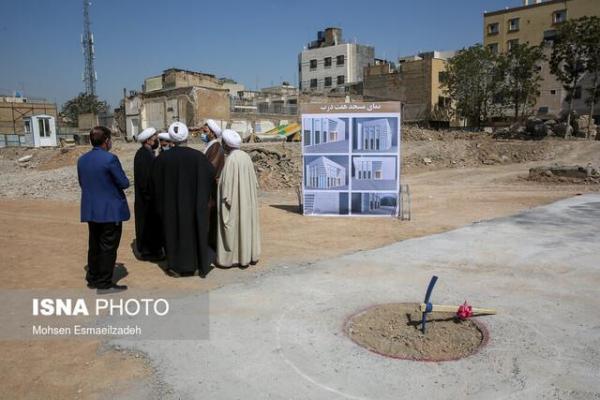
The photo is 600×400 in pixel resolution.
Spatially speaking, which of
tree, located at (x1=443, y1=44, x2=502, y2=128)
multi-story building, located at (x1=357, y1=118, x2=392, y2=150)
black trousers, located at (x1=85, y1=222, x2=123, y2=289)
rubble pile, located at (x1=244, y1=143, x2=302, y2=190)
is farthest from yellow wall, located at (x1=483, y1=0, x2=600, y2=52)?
black trousers, located at (x1=85, y1=222, x2=123, y2=289)

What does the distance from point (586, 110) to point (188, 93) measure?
37526 millimetres

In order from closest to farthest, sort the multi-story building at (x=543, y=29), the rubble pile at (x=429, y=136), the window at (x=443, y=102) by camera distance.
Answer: the rubble pile at (x=429, y=136), the multi-story building at (x=543, y=29), the window at (x=443, y=102)

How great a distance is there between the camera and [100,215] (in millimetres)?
5117

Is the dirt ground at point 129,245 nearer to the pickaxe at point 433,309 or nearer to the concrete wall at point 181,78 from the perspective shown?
the pickaxe at point 433,309

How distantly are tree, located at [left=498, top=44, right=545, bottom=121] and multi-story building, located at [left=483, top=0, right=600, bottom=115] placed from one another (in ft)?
34.7

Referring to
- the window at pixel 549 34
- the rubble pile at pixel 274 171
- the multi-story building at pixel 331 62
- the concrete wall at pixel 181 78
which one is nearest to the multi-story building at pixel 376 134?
the rubble pile at pixel 274 171

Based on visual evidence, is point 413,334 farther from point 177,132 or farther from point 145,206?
point 145,206

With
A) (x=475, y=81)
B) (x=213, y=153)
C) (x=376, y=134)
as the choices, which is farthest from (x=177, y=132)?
(x=475, y=81)

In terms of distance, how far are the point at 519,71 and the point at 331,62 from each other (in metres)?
37.7

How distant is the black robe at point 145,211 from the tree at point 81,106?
6204 centimetres

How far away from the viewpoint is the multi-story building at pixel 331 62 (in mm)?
70312

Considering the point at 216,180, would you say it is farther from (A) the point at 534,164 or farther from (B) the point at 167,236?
(A) the point at 534,164

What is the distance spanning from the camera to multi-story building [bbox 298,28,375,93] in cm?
7031

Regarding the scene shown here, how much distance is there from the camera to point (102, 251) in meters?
5.26
